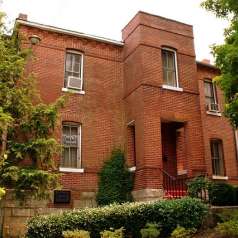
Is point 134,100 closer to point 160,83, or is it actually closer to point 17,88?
point 160,83

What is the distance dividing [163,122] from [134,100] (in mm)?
1696

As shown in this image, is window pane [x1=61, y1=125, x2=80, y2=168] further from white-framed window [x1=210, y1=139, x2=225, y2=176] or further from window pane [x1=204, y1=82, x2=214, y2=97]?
window pane [x1=204, y1=82, x2=214, y2=97]

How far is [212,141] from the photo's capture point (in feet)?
67.9

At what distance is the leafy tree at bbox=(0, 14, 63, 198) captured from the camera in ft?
39.6

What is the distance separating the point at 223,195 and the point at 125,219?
555 centimetres

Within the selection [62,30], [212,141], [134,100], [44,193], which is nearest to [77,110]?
[134,100]

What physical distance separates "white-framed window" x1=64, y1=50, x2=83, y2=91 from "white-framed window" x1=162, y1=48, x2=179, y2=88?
12.6 ft

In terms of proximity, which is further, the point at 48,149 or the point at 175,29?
the point at 175,29

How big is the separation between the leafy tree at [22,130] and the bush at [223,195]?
625cm

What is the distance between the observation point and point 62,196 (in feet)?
49.6

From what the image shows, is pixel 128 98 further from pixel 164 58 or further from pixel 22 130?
pixel 22 130

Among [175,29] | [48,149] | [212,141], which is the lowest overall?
[48,149]

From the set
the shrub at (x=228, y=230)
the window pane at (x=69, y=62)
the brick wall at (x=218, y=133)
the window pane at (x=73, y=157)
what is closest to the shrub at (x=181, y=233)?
the shrub at (x=228, y=230)

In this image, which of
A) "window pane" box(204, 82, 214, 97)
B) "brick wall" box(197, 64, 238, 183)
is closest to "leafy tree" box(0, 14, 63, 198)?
"brick wall" box(197, 64, 238, 183)
